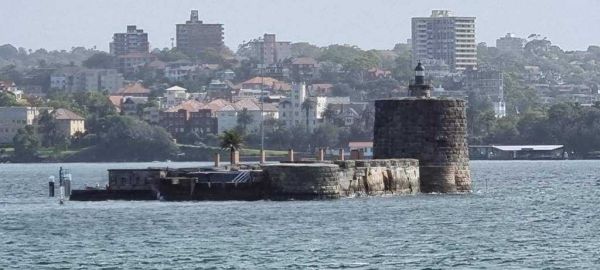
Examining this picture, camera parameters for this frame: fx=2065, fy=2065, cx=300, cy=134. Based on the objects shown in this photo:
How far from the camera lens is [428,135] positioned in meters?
80.6

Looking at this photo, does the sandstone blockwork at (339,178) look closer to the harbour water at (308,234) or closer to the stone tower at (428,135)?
the harbour water at (308,234)

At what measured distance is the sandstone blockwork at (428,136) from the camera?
264ft

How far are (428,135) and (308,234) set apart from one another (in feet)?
71.0

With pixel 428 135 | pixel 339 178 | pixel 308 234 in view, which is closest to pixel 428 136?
pixel 428 135

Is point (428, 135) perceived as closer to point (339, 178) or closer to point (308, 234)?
point (339, 178)

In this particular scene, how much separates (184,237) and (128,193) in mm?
18310

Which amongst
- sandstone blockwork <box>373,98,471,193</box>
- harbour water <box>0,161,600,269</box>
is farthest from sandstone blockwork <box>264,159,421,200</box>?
sandstone blockwork <box>373,98,471,193</box>

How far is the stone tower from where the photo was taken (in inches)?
3164

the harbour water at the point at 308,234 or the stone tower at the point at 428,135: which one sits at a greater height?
the stone tower at the point at 428,135

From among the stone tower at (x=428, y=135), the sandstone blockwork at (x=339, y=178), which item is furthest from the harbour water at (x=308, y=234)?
the stone tower at (x=428, y=135)

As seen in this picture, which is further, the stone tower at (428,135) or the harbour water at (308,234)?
the stone tower at (428,135)

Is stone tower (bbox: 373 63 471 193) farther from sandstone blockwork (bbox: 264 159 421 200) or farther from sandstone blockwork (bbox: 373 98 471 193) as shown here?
sandstone blockwork (bbox: 264 159 421 200)

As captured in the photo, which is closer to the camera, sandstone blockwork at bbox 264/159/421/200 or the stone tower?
sandstone blockwork at bbox 264/159/421/200

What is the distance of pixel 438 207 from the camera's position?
72.6 meters
